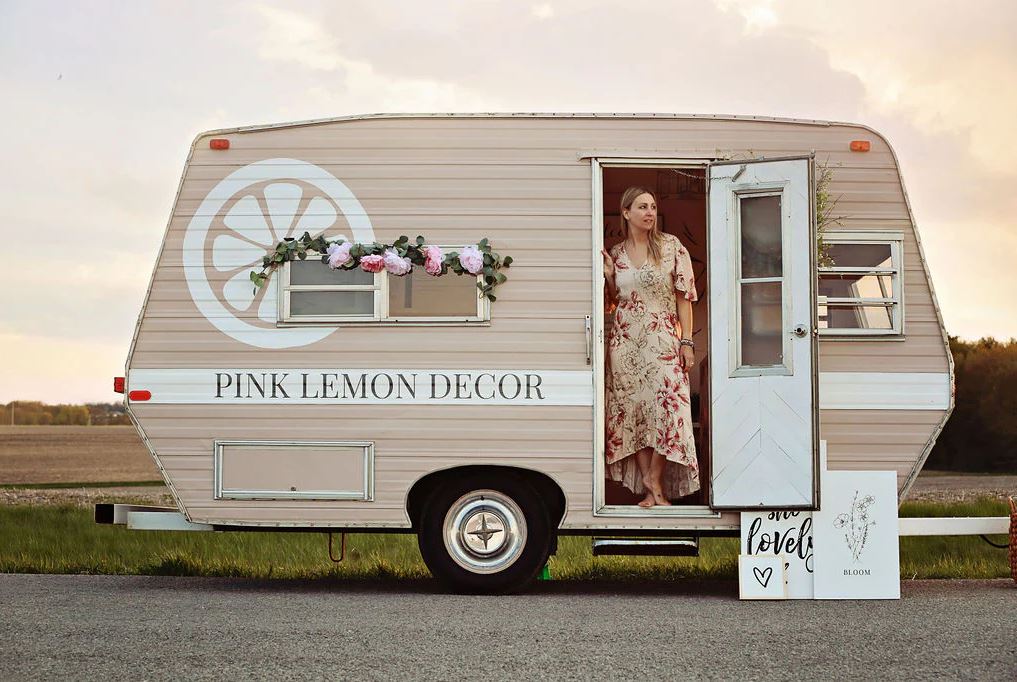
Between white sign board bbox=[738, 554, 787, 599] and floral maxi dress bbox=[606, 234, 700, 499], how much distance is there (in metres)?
0.72

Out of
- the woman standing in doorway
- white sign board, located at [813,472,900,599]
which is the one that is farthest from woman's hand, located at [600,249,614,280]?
white sign board, located at [813,472,900,599]

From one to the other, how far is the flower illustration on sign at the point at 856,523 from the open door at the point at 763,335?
29 centimetres

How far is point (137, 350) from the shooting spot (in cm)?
827

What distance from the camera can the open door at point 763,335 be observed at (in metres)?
7.87

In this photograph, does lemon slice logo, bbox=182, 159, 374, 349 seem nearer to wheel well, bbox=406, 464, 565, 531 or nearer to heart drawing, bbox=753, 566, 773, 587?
wheel well, bbox=406, 464, 565, 531

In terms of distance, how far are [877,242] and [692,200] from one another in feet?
7.41

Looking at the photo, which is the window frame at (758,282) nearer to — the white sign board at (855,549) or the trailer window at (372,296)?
the white sign board at (855,549)

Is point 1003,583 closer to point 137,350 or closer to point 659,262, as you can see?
point 659,262

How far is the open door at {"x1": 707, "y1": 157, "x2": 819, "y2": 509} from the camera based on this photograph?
7.87 metres

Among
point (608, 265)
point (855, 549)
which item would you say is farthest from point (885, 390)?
point (608, 265)

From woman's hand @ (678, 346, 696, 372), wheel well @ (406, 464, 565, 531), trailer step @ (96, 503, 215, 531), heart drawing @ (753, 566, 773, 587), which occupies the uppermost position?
woman's hand @ (678, 346, 696, 372)

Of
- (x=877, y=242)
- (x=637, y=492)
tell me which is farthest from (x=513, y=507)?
(x=877, y=242)

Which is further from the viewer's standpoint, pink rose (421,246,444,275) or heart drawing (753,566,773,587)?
pink rose (421,246,444,275)

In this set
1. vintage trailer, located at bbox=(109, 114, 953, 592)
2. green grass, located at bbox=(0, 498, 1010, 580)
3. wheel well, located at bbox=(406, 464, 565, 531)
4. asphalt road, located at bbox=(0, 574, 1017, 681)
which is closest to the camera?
asphalt road, located at bbox=(0, 574, 1017, 681)
